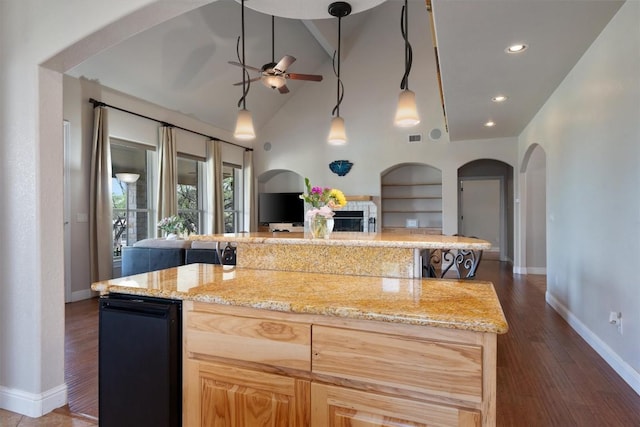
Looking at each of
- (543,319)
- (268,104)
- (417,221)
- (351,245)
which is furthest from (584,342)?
(268,104)

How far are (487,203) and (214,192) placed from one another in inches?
257

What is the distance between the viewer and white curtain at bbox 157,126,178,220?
232 inches

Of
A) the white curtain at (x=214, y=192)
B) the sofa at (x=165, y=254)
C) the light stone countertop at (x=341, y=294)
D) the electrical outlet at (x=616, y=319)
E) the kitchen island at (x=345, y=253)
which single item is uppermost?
the white curtain at (x=214, y=192)

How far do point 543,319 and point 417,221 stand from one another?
4.53 metres

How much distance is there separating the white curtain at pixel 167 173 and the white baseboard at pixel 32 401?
3904mm

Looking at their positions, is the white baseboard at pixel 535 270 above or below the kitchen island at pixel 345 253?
below

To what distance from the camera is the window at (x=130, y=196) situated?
18.0 ft

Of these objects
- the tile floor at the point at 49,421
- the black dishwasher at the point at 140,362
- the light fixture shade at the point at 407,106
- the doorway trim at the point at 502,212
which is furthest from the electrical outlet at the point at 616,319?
the doorway trim at the point at 502,212

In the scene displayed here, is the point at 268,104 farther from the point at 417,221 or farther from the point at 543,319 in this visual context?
the point at 543,319

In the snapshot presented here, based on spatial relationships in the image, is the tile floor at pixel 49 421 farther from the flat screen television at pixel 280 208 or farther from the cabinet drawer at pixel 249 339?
the flat screen television at pixel 280 208

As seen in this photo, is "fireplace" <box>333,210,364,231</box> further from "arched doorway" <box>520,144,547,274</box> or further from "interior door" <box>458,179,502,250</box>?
"arched doorway" <box>520,144,547,274</box>

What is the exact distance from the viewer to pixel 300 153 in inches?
335

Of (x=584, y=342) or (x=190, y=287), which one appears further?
(x=584, y=342)

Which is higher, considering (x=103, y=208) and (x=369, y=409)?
(x=103, y=208)
